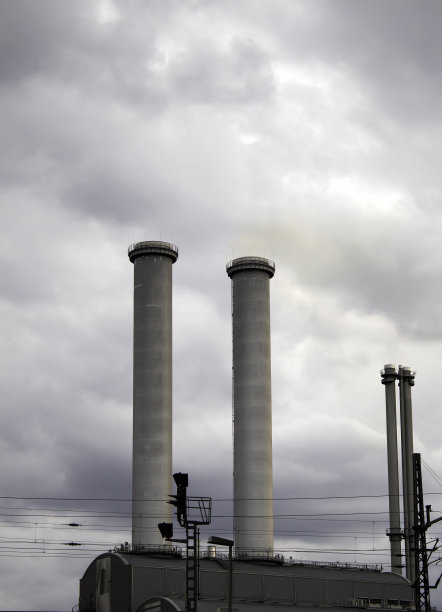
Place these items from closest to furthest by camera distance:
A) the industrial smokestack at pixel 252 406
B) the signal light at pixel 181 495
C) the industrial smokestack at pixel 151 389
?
1. the signal light at pixel 181 495
2. the industrial smokestack at pixel 151 389
3. the industrial smokestack at pixel 252 406

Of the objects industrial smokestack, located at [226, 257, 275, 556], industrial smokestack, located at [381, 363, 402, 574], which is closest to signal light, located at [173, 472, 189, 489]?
industrial smokestack, located at [226, 257, 275, 556]

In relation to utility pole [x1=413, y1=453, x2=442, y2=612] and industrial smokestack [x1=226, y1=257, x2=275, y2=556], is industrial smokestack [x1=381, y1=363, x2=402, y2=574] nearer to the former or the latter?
industrial smokestack [x1=226, y1=257, x2=275, y2=556]

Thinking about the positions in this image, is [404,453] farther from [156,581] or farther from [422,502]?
[422,502]

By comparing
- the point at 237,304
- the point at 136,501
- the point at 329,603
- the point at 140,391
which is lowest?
the point at 329,603

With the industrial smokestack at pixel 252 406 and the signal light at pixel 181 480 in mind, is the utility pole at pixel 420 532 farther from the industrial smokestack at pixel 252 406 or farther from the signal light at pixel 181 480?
the industrial smokestack at pixel 252 406

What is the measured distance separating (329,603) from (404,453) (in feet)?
95.1

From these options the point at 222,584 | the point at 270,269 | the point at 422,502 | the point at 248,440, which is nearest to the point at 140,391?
the point at 248,440

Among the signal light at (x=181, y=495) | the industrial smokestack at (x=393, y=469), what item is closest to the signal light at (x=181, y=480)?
the signal light at (x=181, y=495)

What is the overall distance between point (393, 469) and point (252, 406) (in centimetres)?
1729

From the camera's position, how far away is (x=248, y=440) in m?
106

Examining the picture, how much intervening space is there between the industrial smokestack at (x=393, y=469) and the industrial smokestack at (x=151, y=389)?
23.5 meters

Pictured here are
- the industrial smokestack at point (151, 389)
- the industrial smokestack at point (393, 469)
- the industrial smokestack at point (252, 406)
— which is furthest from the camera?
the industrial smokestack at point (393, 469)

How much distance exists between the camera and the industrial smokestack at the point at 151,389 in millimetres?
101500

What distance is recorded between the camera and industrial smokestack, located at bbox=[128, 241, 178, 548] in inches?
3996
